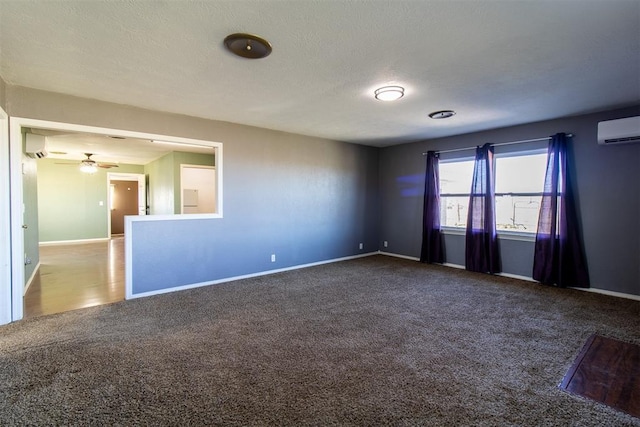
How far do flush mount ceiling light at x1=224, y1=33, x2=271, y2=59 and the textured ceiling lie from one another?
0.25ft

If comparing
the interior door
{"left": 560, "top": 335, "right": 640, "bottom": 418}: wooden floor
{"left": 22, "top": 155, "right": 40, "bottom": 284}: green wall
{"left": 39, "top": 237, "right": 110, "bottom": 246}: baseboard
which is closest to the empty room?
{"left": 560, "top": 335, "right": 640, "bottom": 418}: wooden floor

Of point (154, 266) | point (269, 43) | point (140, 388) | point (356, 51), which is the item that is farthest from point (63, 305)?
point (356, 51)

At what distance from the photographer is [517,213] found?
498cm

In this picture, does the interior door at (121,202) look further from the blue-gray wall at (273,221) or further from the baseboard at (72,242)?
the blue-gray wall at (273,221)

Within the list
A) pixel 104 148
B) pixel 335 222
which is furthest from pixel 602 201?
pixel 104 148

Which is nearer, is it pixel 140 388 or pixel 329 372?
pixel 140 388

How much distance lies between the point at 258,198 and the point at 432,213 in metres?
3.34

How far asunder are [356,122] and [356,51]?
7.48 ft

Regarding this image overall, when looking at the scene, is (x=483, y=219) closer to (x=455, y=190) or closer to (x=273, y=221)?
(x=455, y=190)

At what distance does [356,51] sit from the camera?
2428 mm

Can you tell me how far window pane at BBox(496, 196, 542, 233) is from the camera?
479 centimetres

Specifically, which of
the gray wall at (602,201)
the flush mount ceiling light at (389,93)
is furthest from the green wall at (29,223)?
the gray wall at (602,201)

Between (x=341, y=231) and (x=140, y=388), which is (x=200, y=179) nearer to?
(x=341, y=231)

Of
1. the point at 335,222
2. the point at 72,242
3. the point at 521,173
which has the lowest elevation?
the point at 72,242
